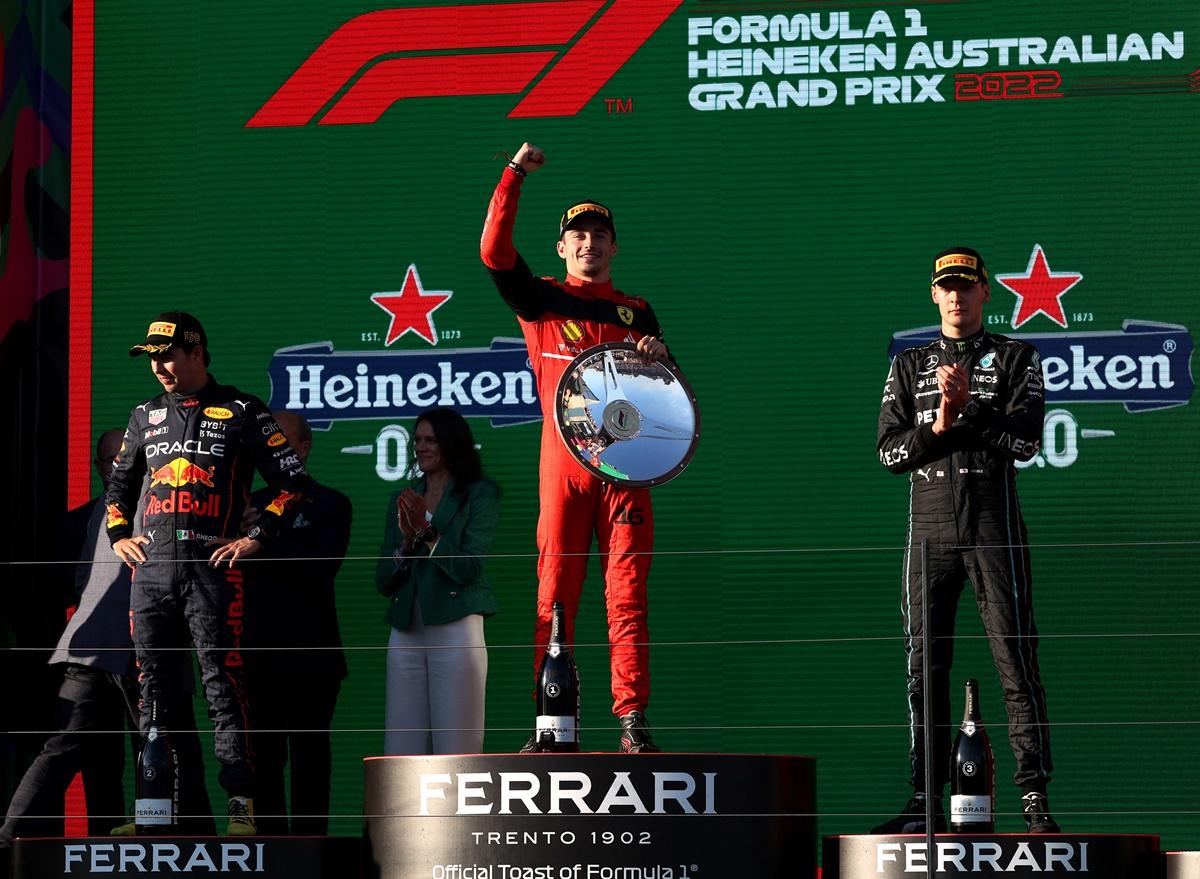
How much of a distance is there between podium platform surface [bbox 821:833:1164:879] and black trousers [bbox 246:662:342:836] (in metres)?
1.45

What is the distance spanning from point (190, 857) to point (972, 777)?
1279 mm

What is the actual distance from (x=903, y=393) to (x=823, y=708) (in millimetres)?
1373

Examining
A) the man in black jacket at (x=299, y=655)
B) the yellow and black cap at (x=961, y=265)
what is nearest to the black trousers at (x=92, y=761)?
the man in black jacket at (x=299, y=655)

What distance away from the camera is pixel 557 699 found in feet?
10.6

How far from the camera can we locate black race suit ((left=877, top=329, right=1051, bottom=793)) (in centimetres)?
333

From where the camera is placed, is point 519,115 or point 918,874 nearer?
point 918,874

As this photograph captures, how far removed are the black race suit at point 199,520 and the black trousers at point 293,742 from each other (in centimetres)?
49

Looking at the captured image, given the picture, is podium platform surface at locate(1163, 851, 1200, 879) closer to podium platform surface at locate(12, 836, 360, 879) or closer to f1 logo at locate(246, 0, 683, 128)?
podium platform surface at locate(12, 836, 360, 879)

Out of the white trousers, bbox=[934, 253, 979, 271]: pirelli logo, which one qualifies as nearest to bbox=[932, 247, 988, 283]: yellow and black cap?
bbox=[934, 253, 979, 271]: pirelli logo

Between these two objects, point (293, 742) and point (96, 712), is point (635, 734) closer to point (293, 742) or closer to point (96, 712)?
point (293, 742)

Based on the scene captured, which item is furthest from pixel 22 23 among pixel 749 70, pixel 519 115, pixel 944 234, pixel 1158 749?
pixel 1158 749

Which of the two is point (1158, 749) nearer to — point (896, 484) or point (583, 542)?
point (896, 484)

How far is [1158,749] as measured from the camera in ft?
15.0

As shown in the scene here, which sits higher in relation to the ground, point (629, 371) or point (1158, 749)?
point (629, 371)
